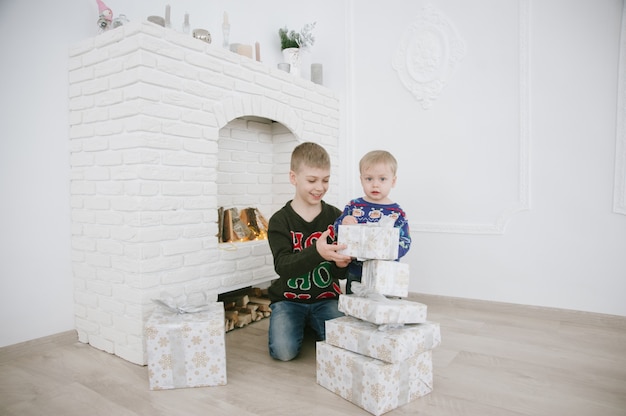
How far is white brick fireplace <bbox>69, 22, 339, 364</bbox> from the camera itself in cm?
194

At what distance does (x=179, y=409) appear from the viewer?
1.52 meters

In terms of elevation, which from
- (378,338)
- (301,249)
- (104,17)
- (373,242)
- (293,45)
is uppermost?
(293,45)

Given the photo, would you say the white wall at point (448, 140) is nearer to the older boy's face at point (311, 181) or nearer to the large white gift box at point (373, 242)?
the older boy's face at point (311, 181)

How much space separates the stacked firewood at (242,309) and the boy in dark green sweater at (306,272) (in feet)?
1.32

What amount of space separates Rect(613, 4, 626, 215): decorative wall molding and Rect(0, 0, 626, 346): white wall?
36 millimetres

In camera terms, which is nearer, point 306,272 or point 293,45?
point 306,272

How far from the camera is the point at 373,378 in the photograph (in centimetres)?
145

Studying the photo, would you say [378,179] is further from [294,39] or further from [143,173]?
[294,39]

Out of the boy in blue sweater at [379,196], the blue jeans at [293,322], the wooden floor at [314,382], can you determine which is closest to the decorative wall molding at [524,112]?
the wooden floor at [314,382]

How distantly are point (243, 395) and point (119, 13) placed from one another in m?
2.17

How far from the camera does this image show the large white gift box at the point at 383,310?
4.98 feet

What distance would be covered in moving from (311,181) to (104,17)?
4.62 feet

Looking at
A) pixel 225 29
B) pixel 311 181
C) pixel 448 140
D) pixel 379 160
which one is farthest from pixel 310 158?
pixel 448 140

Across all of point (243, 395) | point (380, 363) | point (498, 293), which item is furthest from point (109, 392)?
point (498, 293)
